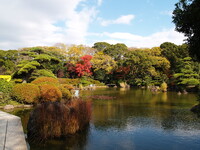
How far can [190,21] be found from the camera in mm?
3395


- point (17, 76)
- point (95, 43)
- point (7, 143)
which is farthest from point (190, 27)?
point (95, 43)

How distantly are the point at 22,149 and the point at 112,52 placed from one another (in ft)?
92.6

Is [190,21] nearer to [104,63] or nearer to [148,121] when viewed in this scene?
[148,121]

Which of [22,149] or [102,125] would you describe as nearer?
[22,149]

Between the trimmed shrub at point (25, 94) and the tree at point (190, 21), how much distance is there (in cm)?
732

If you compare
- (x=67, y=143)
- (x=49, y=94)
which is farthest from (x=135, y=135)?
(x=49, y=94)

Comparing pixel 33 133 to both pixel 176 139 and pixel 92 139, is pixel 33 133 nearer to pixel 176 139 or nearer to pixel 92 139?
pixel 92 139

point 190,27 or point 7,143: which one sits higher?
point 190,27

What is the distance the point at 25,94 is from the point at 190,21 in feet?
25.7

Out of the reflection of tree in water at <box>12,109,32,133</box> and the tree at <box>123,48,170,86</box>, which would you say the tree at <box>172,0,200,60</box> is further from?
the tree at <box>123,48,170,86</box>

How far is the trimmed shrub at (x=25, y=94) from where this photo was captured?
29.2 ft

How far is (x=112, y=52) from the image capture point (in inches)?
1203

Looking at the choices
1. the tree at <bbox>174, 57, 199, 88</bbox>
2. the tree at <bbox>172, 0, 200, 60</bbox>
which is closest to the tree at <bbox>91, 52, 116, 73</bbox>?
the tree at <bbox>174, 57, 199, 88</bbox>

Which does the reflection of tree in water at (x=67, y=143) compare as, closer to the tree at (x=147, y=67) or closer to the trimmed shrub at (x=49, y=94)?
the trimmed shrub at (x=49, y=94)
